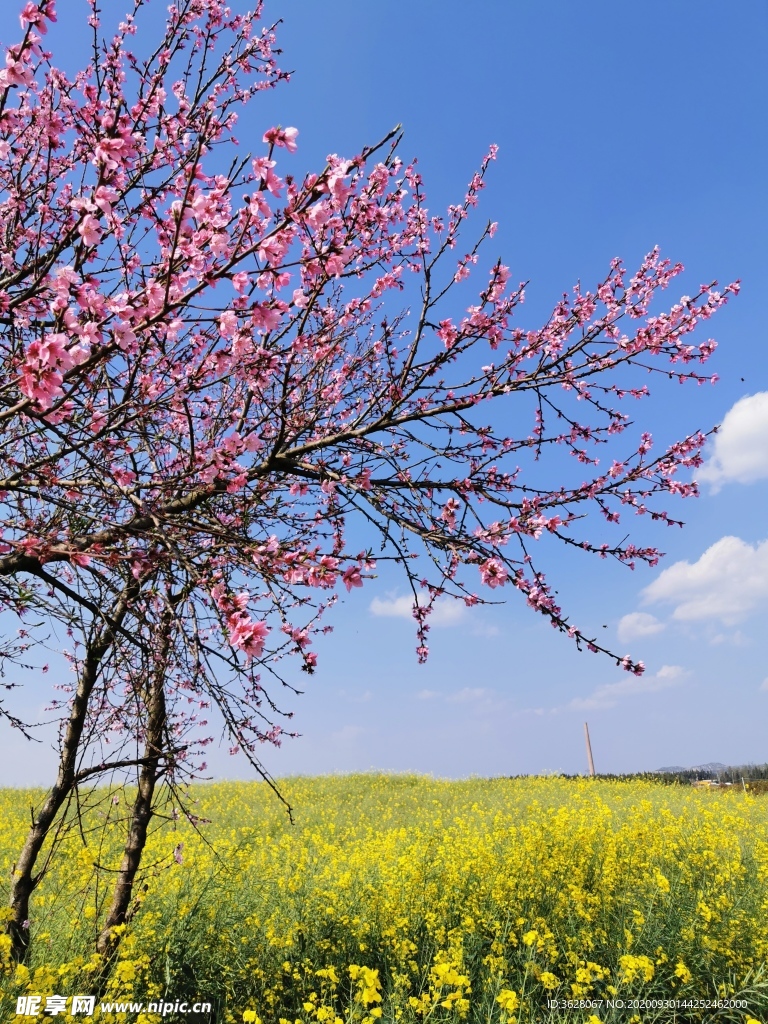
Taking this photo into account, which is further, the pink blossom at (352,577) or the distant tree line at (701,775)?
the distant tree line at (701,775)

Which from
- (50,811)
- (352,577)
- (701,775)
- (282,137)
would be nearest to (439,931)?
(50,811)

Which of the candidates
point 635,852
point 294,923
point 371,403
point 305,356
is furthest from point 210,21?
point 635,852

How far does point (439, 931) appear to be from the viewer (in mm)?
5285

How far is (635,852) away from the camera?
24.6 feet

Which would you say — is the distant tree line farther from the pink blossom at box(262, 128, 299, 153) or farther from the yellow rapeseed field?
the pink blossom at box(262, 128, 299, 153)

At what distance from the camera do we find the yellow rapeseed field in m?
4.41

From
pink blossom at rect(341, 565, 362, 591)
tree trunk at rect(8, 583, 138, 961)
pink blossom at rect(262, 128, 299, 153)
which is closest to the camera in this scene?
pink blossom at rect(262, 128, 299, 153)

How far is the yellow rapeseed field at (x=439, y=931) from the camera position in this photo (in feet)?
14.5

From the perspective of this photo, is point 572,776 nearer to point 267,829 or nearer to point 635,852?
point 267,829

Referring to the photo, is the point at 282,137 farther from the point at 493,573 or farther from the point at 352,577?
the point at 493,573

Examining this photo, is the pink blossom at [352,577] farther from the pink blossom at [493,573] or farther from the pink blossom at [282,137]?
the pink blossom at [282,137]

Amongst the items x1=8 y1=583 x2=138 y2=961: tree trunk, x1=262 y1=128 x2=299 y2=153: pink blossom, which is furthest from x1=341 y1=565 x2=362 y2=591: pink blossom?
x1=8 y1=583 x2=138 y2=961: tree trunk

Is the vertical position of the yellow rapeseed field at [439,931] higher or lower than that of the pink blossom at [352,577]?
lower

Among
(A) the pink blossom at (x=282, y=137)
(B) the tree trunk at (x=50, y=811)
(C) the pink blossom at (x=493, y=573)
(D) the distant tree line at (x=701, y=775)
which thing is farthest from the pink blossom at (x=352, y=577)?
(D) the distant tree line at (x=701, y=775)
